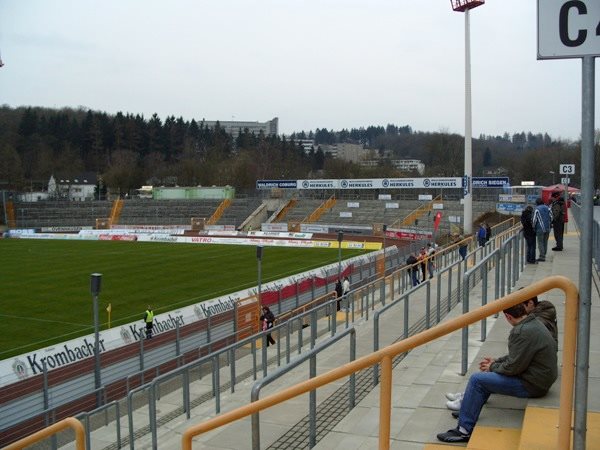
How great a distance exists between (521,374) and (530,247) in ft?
32.3

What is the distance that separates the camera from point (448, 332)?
375 cm

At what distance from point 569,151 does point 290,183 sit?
40708mm

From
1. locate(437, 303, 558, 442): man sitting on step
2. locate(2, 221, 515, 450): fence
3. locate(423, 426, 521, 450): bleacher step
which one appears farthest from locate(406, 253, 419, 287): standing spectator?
locate(423, 426, 521, 450): bleacher step

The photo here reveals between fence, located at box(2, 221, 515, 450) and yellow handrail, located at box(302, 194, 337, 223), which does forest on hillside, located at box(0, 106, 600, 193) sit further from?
fence, located at box(2, 221, 515, 450)

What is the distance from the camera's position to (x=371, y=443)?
4.90 meters

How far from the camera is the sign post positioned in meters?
3.14

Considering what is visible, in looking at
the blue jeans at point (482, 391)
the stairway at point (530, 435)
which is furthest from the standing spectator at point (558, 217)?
the stairway at point (530, 435)

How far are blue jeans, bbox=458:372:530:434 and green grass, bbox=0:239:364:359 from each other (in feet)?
52.7

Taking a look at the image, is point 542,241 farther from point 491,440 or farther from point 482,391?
point 491,440

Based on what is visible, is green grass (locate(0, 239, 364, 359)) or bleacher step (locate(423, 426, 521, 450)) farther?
green grass (locate(0, 239, 364, 359))

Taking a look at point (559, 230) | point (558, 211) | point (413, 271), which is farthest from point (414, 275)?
point (558, 211)

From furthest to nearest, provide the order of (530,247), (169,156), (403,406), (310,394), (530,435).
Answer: (169,156) → (530,247) → (403,406) → (310,394) → (530,435)

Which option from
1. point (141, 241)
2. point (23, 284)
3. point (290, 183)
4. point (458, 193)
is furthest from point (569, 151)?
point (23, 284)

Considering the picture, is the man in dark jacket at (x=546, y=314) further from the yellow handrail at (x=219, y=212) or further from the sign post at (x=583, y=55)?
the yellow handrail at (x=219, y=212)
